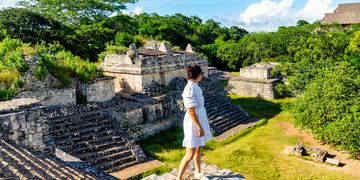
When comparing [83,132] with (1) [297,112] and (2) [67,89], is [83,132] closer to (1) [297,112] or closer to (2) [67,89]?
(2) [67,89]

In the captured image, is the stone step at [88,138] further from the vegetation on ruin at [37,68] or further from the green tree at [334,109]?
the green tree at [334,109]

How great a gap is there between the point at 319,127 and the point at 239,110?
220 inches

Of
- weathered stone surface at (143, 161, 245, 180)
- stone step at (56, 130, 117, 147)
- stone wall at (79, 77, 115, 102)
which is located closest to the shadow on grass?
stone step at (56, 130, 117, 147)

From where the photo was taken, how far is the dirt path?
13.4m

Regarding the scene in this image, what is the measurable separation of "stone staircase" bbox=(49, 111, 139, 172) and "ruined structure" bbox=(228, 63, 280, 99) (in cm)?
1421

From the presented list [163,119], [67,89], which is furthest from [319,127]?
[67,89]

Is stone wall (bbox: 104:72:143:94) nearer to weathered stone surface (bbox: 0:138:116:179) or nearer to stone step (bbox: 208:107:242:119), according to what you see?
stone step (bbox: 208:107:242:119)

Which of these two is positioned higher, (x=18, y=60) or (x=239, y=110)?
(x=18, y=60)

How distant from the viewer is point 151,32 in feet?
130

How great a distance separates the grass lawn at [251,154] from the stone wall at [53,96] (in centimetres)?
359

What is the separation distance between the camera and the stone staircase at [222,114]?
18095mm

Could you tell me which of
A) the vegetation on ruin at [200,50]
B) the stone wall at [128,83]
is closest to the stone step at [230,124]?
the vegetation on ruin at [200,50]

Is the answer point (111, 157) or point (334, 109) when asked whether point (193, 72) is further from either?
point (334, 109)

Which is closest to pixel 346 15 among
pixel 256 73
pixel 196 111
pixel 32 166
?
pixel 256 73
